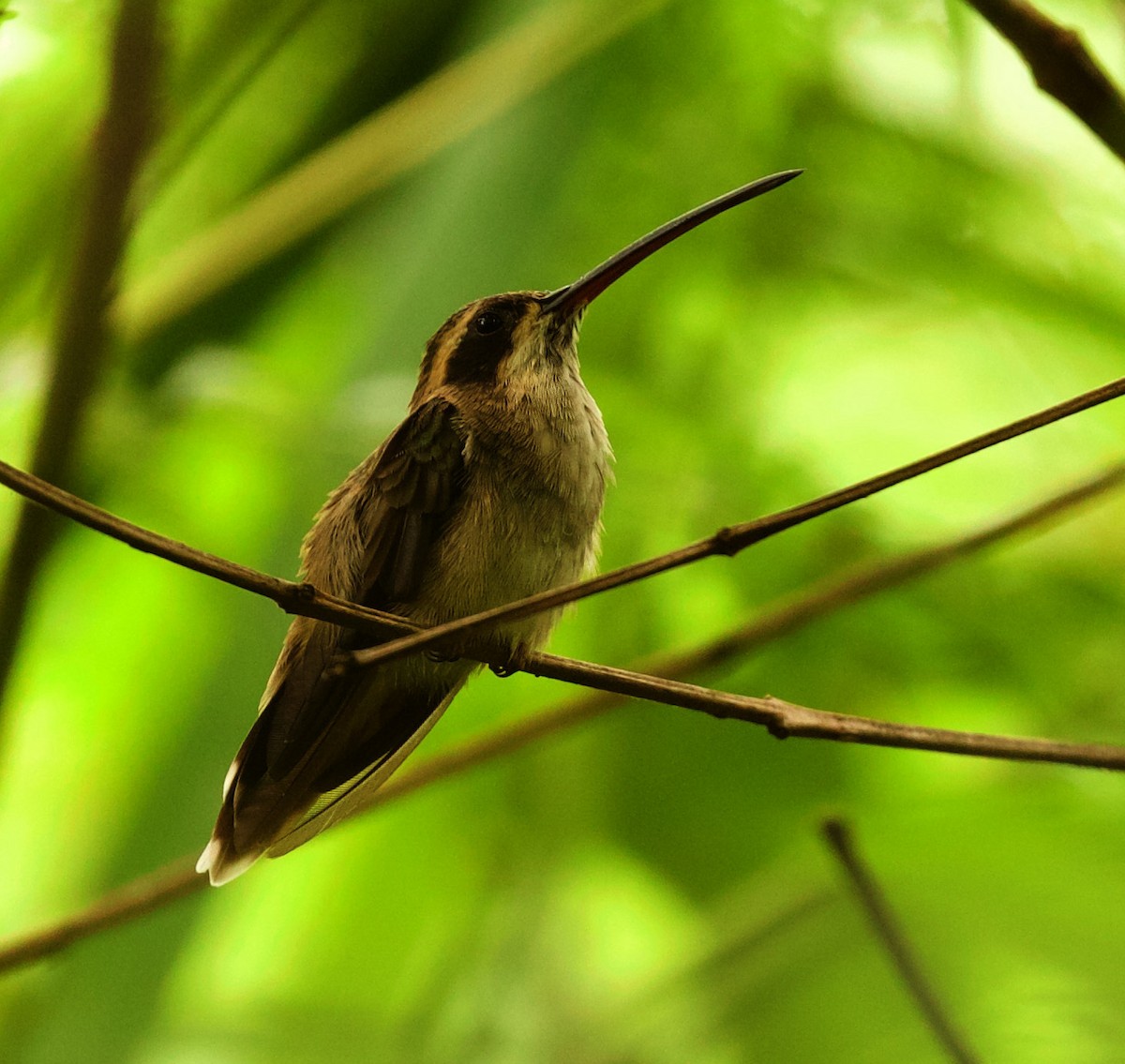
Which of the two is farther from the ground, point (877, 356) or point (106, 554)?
point (877, 356)

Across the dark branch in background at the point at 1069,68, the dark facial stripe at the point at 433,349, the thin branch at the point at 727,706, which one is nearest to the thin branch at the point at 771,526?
the thin branch at the point at 727,706

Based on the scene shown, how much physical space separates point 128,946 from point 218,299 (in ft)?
5.91

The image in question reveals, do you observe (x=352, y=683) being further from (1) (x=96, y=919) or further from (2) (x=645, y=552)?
(2) (x=645, y=552)

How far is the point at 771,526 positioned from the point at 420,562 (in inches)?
39.2

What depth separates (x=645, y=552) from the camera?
3.22 metres

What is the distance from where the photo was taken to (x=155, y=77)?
43.0 inches

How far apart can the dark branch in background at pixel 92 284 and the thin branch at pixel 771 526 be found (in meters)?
0.45

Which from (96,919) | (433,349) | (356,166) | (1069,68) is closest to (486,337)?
(433,349)

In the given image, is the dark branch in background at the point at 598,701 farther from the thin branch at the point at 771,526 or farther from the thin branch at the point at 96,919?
the thin branch at the point at 771,526

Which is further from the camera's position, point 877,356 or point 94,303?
point 877,356

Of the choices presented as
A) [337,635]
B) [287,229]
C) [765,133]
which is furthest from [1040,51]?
[765,133]

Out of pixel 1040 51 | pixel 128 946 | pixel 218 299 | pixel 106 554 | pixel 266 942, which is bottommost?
pixel 266 942

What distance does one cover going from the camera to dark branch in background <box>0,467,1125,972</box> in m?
1.86

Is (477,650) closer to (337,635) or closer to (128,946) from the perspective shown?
(337,635)
